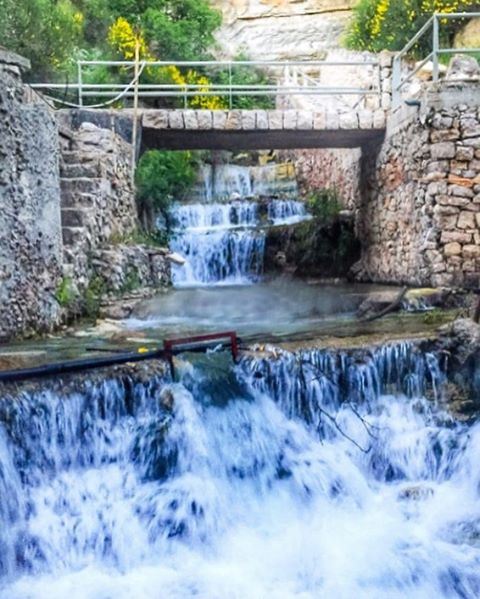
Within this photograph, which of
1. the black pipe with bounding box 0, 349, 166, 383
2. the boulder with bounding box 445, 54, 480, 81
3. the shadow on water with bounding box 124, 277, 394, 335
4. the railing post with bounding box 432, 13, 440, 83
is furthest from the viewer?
the boulder with bounding box 445, 54, 480, 81

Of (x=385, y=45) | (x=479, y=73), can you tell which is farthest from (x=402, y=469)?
(x=385, y=45)

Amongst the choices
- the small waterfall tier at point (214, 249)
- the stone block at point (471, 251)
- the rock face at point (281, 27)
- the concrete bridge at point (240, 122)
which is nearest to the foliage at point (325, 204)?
the small waterfall tier at point (214, 249)

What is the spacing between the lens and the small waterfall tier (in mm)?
11992

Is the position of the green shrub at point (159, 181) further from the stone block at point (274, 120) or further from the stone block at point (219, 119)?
the stone block at point (274, 120)

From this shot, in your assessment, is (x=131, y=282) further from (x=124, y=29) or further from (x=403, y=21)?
(x=403, y=21)

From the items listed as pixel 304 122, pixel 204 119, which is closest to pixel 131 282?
pixel 204 119

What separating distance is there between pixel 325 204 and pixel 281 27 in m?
13.4

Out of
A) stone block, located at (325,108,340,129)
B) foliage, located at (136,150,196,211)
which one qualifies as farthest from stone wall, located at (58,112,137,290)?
stone block, located at (325,108,340,129)

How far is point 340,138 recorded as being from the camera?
1095 cm

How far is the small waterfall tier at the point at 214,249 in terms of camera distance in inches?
472

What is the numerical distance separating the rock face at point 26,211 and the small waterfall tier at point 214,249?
15.1 ft

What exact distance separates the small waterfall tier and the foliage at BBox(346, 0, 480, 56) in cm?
665

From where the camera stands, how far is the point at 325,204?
13102mm

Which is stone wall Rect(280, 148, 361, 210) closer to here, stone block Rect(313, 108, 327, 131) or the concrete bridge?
the concrete bridge
